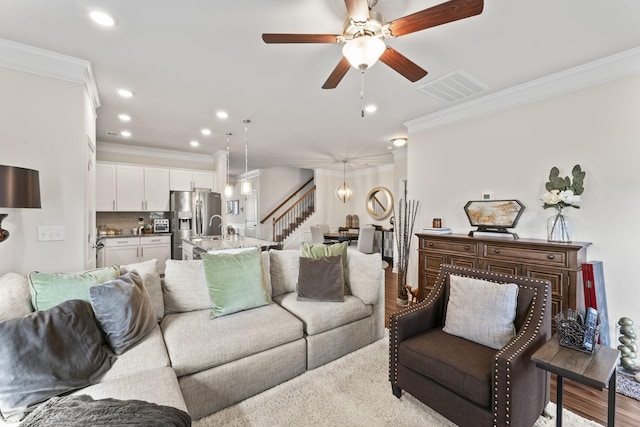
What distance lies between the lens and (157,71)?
8.68 feet

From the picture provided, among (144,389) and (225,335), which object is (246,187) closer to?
(225,335)

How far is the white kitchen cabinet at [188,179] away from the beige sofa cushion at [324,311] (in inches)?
164

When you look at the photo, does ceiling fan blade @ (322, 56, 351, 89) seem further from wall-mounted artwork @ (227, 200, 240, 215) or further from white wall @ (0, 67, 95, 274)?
wall-mounted artwork @ (227, 200, 240, 215)

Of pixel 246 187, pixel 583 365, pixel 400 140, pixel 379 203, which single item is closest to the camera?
pixel 583 365

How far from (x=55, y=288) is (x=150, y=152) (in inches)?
182

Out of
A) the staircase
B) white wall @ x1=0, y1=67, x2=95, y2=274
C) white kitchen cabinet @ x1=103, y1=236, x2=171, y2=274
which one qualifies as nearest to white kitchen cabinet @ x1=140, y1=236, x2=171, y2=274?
white kitchen cabinet @ x1=103, y1=236, x2=171, y2=274

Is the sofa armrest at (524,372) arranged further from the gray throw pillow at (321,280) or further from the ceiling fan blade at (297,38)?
the ceiling fan blade at (297,38)

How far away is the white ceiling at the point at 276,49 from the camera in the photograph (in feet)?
6.07

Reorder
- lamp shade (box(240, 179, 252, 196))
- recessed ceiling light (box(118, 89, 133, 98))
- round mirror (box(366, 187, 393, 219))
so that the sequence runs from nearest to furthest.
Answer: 1. recessed ceiling light (box(118, 89, 133, 98))
2. lamp shade (box(240, 179, 252, 196))
3. round mirror (box(366, 187, 393, 219))

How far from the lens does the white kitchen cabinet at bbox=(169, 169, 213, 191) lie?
567 cm

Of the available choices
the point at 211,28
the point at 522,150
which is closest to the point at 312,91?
the point at 211,28

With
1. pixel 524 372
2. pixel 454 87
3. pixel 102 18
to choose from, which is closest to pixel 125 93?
pixel 102 18

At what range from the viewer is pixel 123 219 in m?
5.55

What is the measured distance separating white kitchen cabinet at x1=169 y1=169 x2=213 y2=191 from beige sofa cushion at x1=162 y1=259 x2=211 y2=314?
3.83m
